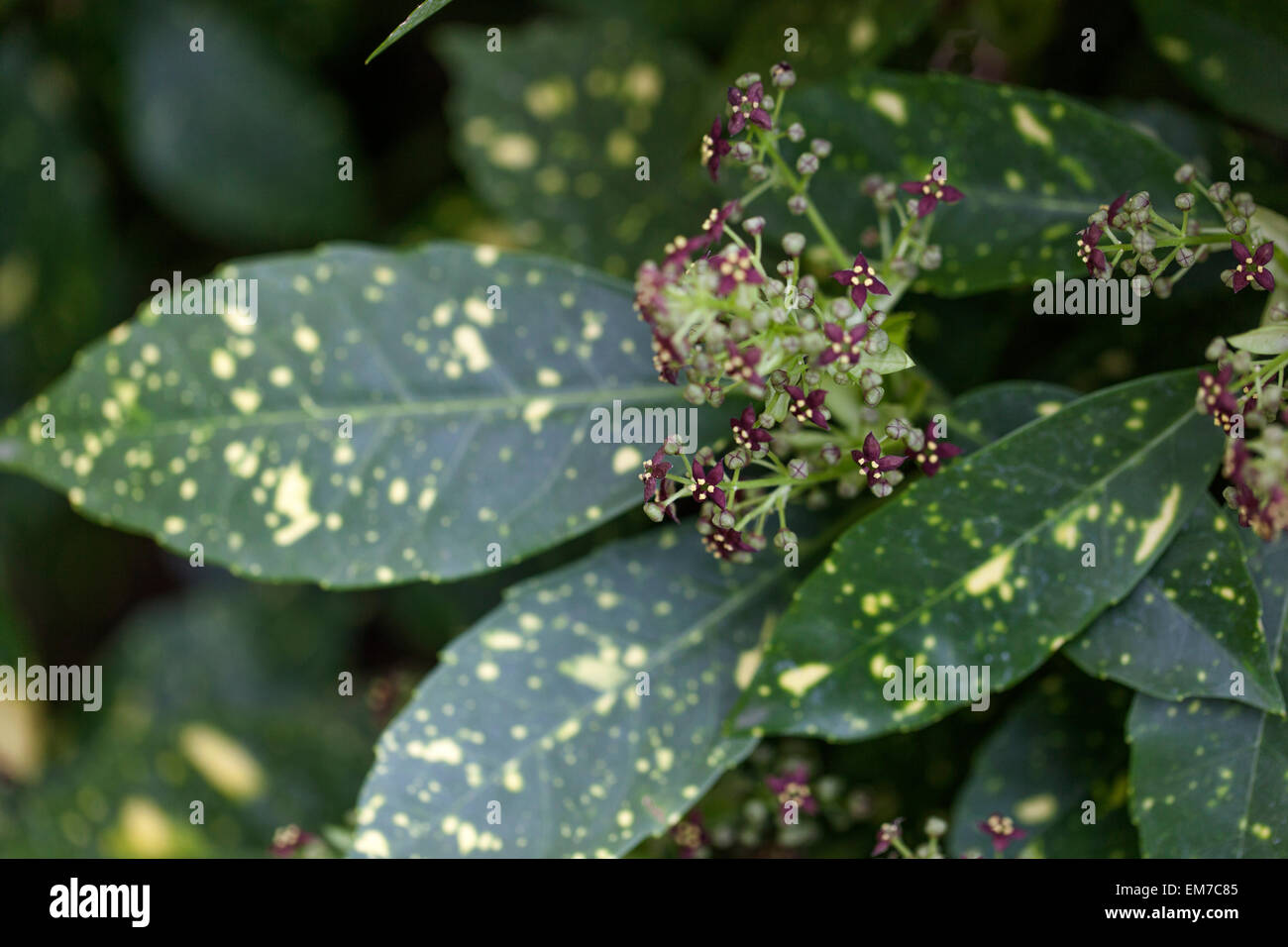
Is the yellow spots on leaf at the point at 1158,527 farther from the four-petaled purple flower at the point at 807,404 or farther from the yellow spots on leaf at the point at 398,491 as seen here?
the yellow spots on leaf at the point at 398,491

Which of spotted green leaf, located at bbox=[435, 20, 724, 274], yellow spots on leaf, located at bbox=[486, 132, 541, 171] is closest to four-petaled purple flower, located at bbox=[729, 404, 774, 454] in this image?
spotted green leaf, located at bbox=[435, 20, 724, 274]

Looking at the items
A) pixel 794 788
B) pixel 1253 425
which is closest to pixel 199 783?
pixel 794 788

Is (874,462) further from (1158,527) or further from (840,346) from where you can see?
(1158,527)

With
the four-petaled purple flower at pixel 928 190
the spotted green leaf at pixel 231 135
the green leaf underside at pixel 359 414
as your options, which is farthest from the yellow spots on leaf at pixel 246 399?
the spotted green leaf at pixel 231 135

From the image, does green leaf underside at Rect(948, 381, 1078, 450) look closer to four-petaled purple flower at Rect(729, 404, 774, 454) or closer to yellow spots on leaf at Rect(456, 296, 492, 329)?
four-petaled purple flower at Rect(729, 404, 774, 454)

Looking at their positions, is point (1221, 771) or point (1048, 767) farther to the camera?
point (1048, 767)
